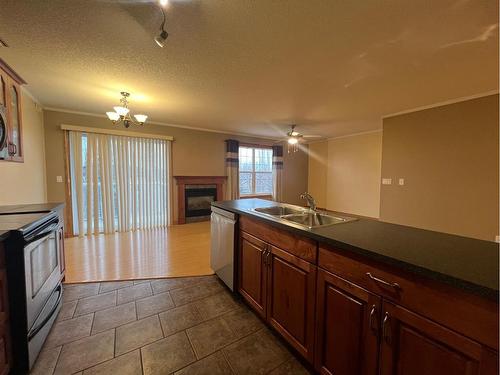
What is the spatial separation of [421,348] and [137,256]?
11.1ft

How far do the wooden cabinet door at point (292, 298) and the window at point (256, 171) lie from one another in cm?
487

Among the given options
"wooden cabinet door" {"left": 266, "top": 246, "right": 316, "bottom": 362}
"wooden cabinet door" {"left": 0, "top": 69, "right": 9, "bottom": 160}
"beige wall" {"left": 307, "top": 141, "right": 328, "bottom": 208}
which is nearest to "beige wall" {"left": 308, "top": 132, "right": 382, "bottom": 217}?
"beige wall" {"left": 307, "top": 141, "right": 328, "bottom": 208}

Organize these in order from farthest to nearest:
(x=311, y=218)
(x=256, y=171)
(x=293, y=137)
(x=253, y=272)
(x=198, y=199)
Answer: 1. (x=256, y=171)
2. (x=198, y=199)
3. (x=293, y=137)
4. (x=311, y=218)
5. (x=253, y=272)

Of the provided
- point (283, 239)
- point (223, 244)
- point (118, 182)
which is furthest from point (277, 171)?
point (283, 239)

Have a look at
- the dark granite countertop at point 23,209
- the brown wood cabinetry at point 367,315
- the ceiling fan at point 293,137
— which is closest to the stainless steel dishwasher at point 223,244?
the brown wood cabinetry at point 367,315

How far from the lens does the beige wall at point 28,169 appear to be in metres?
2.59

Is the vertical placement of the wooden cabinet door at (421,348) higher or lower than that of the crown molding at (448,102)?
lower

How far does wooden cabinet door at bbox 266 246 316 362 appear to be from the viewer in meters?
1.34

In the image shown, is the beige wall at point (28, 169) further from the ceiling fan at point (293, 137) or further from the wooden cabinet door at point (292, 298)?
the ceiling fan at point (293, 137)

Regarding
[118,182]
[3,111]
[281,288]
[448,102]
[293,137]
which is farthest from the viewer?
[293,137]

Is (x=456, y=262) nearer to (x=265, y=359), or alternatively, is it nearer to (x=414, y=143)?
(x=265, y=359)

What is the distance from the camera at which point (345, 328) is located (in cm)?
113

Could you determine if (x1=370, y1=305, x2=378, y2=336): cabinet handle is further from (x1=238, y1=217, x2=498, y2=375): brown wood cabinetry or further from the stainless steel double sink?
the stainless steel double sink

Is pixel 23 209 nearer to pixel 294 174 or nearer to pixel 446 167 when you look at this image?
pixel 446 167
